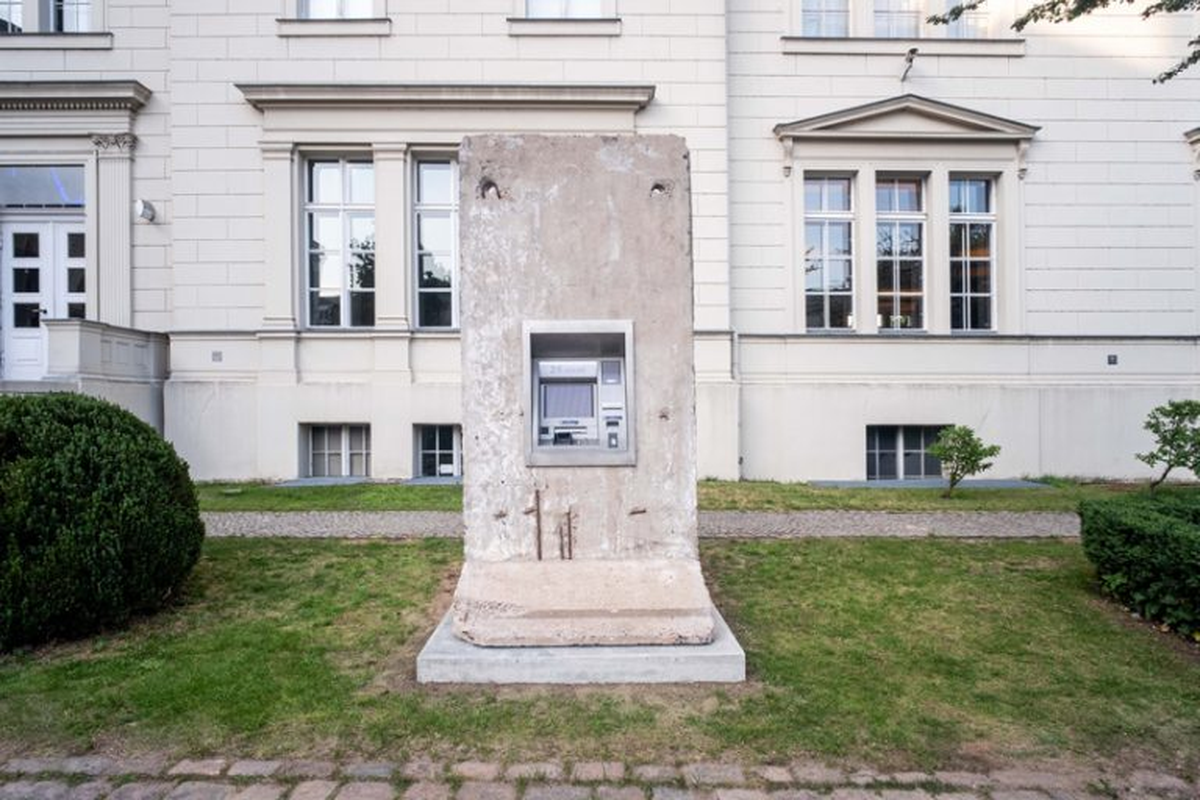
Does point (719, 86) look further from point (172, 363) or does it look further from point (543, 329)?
point (172, 363)

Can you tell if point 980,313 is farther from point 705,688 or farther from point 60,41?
point 60,41

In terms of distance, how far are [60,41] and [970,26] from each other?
16.2 meters

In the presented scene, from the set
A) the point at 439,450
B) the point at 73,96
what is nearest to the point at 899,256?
the point at 439,450

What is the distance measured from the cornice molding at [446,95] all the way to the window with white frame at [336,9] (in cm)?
165

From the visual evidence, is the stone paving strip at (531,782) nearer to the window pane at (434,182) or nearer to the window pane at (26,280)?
the window pane at (434,182)

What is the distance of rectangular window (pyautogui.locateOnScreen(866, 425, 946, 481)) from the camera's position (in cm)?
1173

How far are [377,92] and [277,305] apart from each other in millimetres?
3950

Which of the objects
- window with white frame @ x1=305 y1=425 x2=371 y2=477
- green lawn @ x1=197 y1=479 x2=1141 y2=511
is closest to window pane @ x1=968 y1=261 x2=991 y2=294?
green lawn @ x1=197 y1=479 x2=1141 y2=511

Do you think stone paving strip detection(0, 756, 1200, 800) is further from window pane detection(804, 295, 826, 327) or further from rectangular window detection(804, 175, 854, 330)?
rectangular window detection(804, 175, 854, 330)

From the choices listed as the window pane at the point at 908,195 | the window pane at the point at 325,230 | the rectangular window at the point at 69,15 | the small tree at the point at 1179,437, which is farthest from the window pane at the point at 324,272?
the small tree at the point at 1179,437

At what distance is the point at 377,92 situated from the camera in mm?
10945

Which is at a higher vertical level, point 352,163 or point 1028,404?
point 352,163

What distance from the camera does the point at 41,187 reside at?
11.8 m

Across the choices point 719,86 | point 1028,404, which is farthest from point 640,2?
point 1028,404
